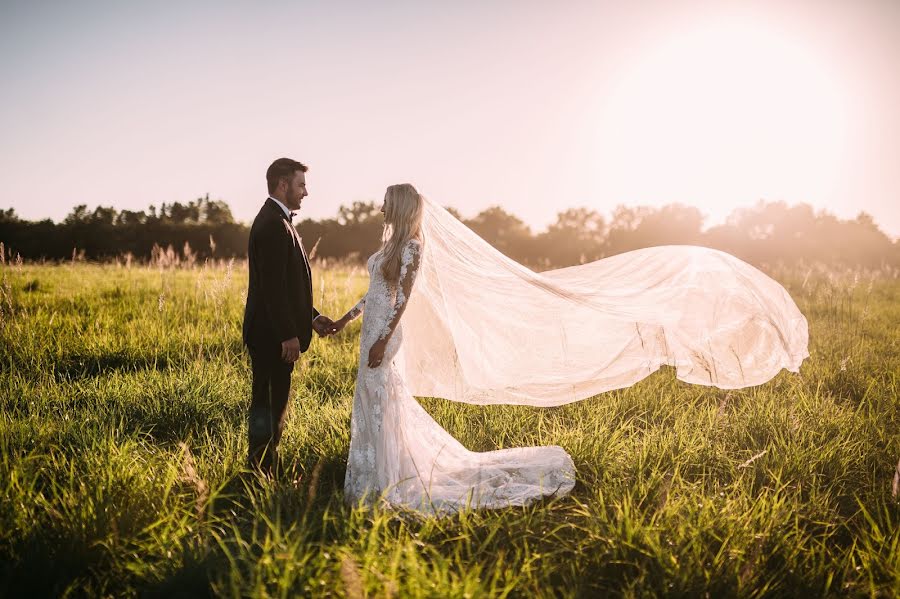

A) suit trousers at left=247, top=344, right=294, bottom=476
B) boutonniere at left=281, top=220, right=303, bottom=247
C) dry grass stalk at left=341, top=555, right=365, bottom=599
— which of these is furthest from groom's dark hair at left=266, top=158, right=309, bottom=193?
dry grass stalk at left=341, top=555, right=365, bottom=599

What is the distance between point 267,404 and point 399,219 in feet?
5.59

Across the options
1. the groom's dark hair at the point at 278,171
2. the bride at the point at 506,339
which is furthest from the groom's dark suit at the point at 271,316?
the bride at the point at 506,339

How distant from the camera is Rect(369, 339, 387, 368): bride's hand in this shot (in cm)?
322

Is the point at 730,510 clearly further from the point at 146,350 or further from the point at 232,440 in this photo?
the point at 146,350

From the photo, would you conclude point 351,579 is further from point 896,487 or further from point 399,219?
point 896,487

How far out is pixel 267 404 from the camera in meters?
3.39

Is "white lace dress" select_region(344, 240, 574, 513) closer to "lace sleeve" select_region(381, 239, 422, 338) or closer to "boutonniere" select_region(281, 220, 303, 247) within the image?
"lace sleeve" select_region(381, 239, 422, 338)

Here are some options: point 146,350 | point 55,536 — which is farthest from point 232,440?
point 146,350

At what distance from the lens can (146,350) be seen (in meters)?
5.87

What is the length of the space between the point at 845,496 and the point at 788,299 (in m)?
2.53

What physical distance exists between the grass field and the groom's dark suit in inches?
12.3

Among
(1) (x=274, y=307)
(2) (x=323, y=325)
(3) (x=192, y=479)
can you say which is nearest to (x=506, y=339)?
(2) (x=323, y=325)

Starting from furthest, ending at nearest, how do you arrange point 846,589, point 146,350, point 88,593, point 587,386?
1. point 146,350
2. point 587,386
3. point 846,589
4. point 88,593

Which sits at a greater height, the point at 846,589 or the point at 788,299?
the point at 788,299
